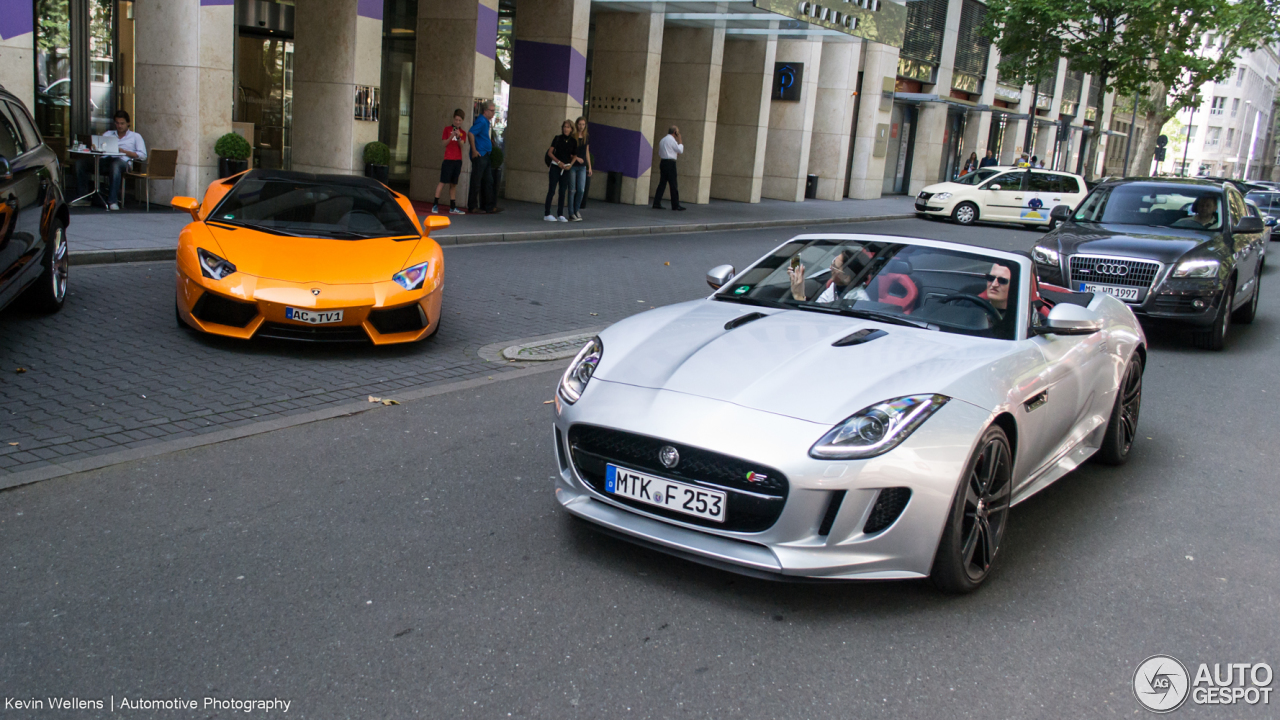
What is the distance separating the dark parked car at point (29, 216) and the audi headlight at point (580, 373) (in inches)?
173

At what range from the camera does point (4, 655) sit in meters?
3.12

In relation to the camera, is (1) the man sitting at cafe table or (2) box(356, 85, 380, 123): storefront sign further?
(2) box(356, 85, 380, 123): storefront sign

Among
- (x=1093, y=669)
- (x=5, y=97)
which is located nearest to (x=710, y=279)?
(x=1093, y=669)

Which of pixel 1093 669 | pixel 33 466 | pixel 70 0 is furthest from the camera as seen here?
pixel 70 0

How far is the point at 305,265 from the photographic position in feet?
24.2

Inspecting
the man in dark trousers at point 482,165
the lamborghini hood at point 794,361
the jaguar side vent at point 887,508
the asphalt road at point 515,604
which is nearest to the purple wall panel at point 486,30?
the man in dark trousers at point 482,165

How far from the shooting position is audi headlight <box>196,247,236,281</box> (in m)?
7.21

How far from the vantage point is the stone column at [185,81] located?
571 inches

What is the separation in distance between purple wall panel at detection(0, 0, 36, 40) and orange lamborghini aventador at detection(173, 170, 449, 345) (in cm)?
632

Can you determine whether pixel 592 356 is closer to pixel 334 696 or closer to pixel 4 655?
pixel 334 696

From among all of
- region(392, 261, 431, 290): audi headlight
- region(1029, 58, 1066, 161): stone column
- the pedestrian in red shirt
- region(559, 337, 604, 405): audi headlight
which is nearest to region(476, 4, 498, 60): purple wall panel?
the pedestrian in red shirt

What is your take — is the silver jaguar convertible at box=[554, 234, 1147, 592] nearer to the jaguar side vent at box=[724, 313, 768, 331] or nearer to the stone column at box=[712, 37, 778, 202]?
the jaguar side vent at box=[724, 313, 768, 331]

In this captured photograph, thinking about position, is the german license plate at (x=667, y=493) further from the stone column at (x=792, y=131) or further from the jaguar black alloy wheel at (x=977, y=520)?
the stone column at (x=792, y=131)

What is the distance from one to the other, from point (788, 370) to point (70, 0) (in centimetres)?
1595
